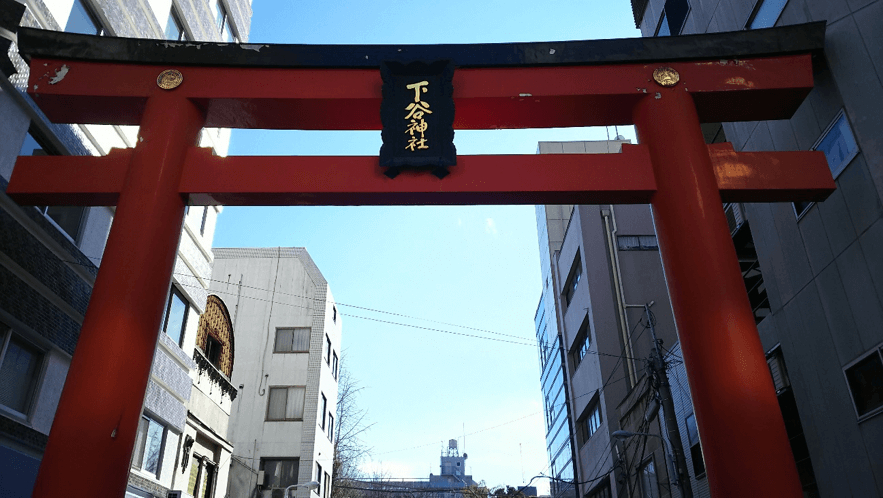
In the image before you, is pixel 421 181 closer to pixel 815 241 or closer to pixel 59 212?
pixel 59 212

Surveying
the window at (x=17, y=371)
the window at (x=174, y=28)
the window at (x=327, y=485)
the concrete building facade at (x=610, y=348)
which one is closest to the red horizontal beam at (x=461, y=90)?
the window at (x=17, y=371)

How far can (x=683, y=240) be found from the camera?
7.06 metres

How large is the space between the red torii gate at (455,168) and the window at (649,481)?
12.3 meters

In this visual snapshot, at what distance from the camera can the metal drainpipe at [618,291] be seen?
22875 millimetres

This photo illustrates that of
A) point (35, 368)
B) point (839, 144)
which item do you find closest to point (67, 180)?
point (35, 368)

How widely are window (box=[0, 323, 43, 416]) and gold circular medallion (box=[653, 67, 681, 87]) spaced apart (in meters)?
8.42

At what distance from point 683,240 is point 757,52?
2859mm

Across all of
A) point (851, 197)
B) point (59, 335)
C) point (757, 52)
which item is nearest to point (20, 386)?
point (59, 335)

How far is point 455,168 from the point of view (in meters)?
7.68

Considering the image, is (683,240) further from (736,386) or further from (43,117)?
(43,117)

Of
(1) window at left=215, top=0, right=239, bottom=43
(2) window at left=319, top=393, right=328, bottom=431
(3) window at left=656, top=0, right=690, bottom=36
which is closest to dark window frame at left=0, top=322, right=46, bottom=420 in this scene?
(1) window at left=215, top=0, right=239, bottom=43

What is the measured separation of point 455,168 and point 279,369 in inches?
932

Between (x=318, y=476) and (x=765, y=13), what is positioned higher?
(x=765, y=13)

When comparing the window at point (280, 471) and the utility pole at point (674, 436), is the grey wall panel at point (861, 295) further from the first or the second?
the window at point (280, 471)
